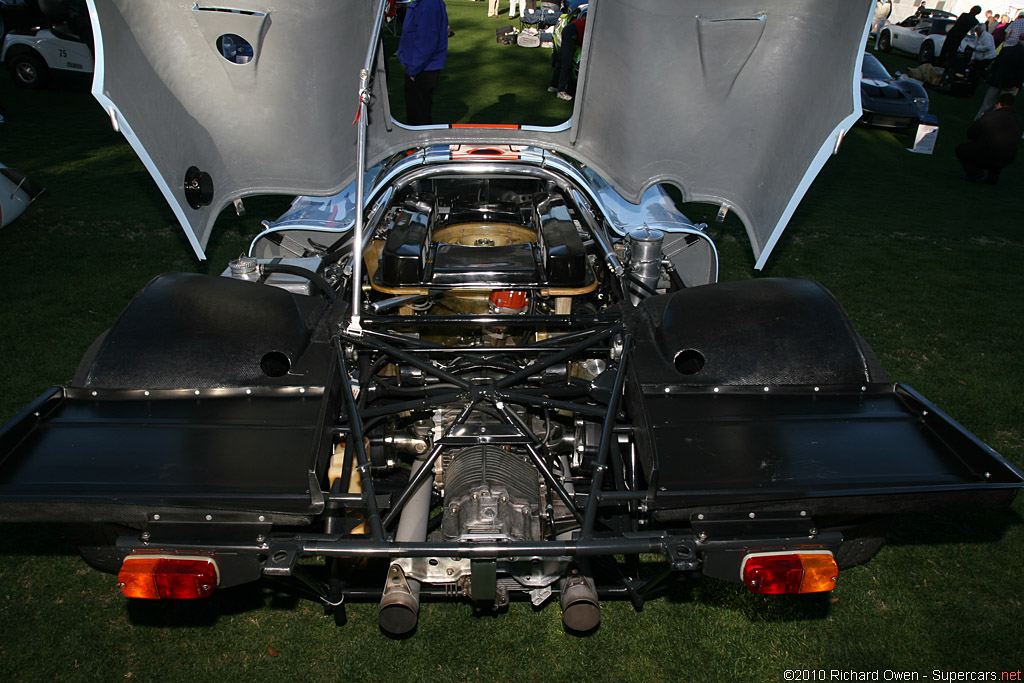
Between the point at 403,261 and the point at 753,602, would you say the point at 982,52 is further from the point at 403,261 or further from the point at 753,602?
the point at 403,261

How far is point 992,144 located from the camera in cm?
941

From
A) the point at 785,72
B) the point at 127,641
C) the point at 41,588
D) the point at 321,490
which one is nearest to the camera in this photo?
the point at 321,490

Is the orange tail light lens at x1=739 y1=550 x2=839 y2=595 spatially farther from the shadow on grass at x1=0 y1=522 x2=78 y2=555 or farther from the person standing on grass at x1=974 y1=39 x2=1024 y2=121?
the person standing on grass at x1=974 y1=39 x2=1024 y2=121

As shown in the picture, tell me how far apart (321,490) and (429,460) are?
374mm

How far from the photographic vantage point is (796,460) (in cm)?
198

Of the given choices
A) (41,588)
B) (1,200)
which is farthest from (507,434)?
Result: (1,200)

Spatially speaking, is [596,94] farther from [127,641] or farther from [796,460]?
[127,641]

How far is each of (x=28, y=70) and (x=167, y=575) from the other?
44.9 ft

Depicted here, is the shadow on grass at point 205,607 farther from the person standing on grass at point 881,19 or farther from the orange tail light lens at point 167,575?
the person standing on grass at point 881,19

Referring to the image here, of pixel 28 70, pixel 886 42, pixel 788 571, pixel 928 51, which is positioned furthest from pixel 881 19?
pixel 788 571

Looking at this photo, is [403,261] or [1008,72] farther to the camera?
[1008,72]

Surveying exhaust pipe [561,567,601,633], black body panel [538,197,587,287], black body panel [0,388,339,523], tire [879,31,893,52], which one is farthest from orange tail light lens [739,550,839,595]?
tire [879,31,893,52]

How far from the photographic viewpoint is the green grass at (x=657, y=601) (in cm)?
247

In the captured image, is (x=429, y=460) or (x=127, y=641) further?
(x=127, y=641)
